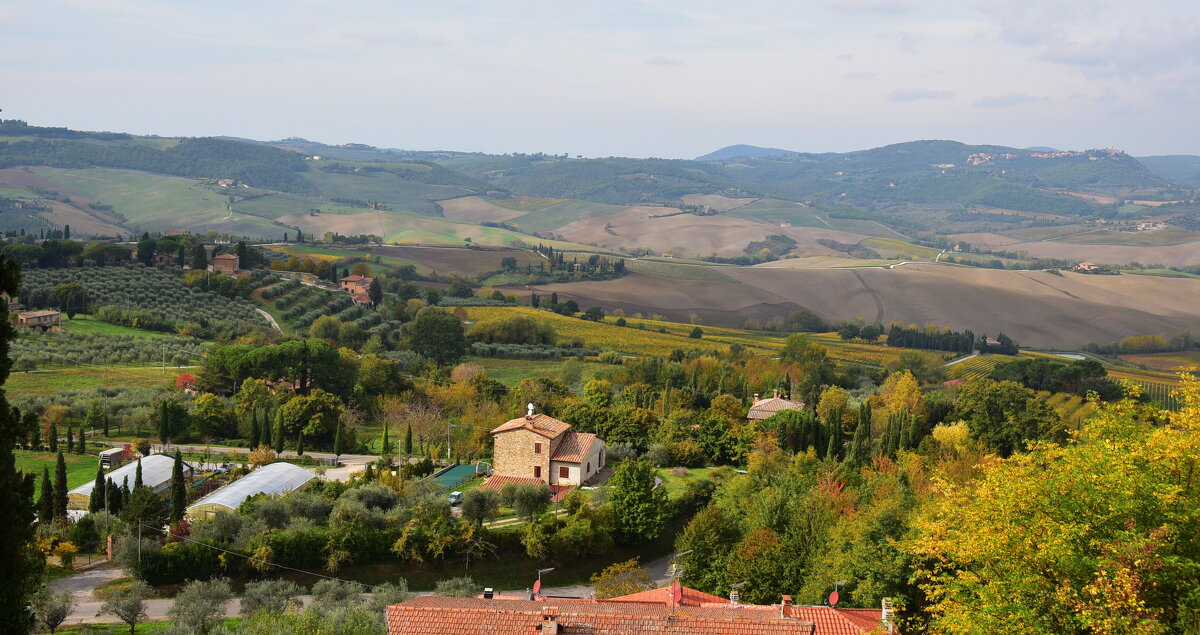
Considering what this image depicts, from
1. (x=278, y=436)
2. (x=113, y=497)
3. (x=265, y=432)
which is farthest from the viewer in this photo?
(x=265, y=432)

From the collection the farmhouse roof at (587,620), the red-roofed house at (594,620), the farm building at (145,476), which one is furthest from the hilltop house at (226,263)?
the farmhouse roof at (587,620)

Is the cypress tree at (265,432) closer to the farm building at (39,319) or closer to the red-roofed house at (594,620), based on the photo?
the farm building at (39,319)

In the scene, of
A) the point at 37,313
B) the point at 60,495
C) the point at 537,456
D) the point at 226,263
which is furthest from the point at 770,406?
the point at 226,263

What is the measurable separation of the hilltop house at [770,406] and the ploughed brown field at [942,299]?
60.1m

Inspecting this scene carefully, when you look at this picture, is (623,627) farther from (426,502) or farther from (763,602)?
(426,502)

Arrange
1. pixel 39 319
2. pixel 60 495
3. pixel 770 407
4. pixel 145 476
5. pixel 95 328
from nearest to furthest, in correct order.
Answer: pixel 60 495, pixel 145 476, pixel 770 407, pixel 39 319, pixel 95 328

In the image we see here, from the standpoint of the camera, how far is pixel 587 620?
21.6m

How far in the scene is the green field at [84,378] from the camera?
58.5 m

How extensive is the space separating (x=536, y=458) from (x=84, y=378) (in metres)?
35.2

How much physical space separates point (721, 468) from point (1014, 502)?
3149 centimetres

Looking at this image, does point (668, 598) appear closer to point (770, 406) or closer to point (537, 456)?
point (537, 456)

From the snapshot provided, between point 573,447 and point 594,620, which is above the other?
point 594,620

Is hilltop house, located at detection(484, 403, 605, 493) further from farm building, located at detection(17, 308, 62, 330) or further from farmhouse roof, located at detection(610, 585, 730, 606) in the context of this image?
farm building, located at detection(17, 308, 62, 330)

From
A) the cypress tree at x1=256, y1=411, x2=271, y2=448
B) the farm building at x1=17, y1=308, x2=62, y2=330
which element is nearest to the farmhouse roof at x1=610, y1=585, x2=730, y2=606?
the cypress tree at x1=256, y1=411, x2=271, y2=448
